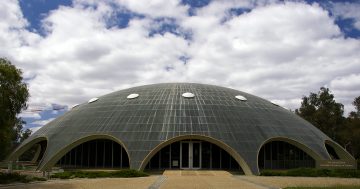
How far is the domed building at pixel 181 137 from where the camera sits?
3525 centimetres

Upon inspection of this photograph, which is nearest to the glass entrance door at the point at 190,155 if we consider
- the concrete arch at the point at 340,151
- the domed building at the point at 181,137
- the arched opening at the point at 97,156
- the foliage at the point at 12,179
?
the domed building at the point at 181,137

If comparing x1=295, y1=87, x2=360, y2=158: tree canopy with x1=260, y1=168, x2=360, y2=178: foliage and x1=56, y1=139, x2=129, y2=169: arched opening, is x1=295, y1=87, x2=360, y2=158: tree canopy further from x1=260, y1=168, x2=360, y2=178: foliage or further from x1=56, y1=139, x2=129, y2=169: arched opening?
x1=56, y1=139, x2=129, y2=169: arched opening

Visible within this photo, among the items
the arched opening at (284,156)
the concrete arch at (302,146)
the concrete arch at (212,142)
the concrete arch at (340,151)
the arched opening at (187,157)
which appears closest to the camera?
the concrete arch at (212,142)

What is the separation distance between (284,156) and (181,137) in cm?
1101

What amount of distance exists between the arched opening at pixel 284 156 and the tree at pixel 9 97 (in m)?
22.7

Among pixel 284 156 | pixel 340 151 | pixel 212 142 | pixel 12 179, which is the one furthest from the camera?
pixel 340 151

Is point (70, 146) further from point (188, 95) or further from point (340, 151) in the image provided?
point (340, 151)

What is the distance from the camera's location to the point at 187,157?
3669cm

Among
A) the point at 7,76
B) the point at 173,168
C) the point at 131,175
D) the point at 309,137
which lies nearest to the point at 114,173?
the point at 131,175

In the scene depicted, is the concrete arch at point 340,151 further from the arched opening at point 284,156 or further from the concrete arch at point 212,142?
the concrete arch at point 212,142

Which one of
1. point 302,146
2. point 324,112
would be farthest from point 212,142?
point 324,112

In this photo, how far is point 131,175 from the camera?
2978 cm

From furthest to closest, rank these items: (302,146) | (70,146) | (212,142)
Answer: (302,146) < (70,146) < (212,142)

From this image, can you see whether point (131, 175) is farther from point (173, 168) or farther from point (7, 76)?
point (7, 76)
